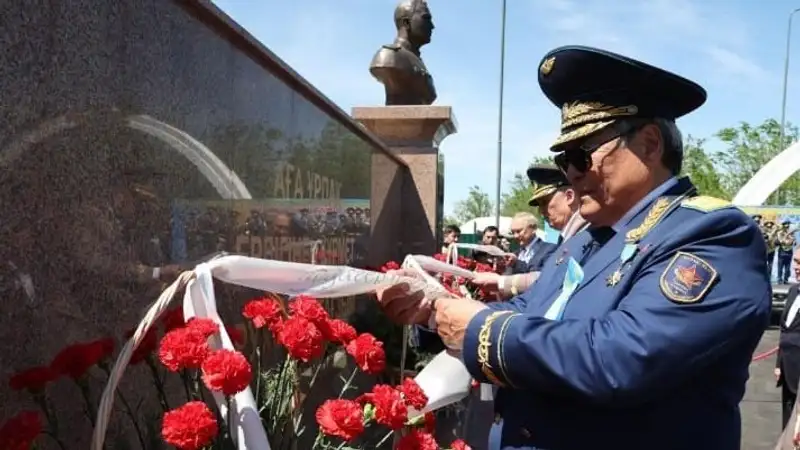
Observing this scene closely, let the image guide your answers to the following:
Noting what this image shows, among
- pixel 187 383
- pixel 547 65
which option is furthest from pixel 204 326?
pixel 547 65

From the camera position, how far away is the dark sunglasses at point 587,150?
1836 millimetres

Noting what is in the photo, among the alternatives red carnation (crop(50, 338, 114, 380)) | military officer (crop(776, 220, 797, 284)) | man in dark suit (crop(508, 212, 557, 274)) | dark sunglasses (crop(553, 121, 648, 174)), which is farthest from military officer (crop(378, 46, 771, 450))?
military officer (crop(776, 220, 797, 284))

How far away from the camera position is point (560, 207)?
16.6ft

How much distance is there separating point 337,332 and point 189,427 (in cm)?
56

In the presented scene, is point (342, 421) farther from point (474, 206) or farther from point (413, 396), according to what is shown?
point (474, 206)

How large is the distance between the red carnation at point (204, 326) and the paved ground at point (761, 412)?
555cm

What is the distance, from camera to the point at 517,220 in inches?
286

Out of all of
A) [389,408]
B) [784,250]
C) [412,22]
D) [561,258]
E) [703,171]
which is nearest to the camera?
[389,408]

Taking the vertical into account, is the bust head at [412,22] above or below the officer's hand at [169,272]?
above

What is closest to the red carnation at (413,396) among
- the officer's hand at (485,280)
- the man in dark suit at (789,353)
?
the officer's hand at (485,280)

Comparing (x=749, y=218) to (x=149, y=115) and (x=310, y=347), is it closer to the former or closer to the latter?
(x=310, y=347)

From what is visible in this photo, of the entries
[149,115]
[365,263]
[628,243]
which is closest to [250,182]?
[149,115]

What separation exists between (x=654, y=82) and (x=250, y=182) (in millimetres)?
1649

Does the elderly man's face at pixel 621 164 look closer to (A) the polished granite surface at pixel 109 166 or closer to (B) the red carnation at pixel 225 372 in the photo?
(B) the red carnation at pixel 225 372
